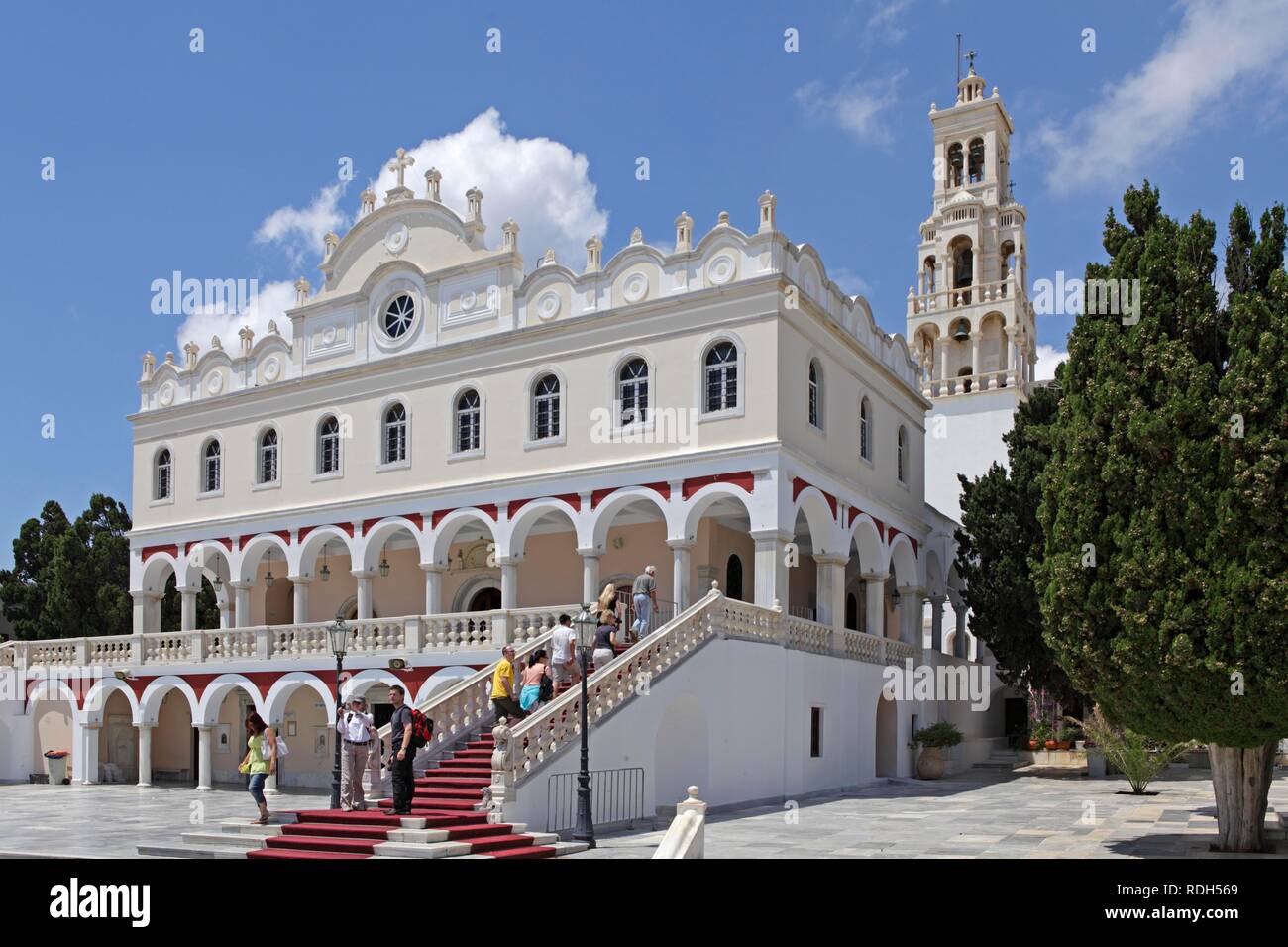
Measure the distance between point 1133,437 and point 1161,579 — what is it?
67.0 inches

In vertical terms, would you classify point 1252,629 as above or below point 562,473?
below

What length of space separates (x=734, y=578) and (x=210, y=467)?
47.2 ft

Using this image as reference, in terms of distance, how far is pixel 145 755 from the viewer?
3144cm

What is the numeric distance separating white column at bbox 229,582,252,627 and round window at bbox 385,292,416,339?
762cm

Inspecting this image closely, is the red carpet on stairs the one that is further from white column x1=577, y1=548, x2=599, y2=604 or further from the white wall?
white column x1=577, y1=548, x2=599, y2=604

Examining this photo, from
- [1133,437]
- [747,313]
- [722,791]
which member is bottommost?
[722,791]

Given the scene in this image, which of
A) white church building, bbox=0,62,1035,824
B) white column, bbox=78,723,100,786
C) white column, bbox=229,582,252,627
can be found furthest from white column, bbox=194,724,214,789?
white column, bbox=78,723,100,786

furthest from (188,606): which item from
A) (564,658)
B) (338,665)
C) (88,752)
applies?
(338,665)

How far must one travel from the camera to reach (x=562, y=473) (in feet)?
88.2

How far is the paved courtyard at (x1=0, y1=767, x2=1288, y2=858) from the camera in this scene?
16547mm

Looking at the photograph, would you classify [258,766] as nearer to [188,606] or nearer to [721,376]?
[721,376]
